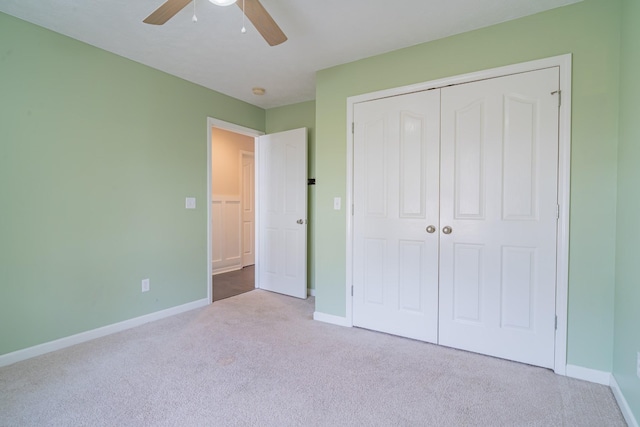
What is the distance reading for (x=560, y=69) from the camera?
2016 millimetres

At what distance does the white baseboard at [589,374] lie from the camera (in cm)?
190

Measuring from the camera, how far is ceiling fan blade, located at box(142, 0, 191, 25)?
1599 mm

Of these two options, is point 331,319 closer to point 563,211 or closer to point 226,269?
point 563,211

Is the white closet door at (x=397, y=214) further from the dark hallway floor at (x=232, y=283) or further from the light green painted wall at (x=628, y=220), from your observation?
the dark hallway floor at (x=232, y=283)

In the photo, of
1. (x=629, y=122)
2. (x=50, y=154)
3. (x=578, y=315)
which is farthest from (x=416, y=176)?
(x=50, y=154)

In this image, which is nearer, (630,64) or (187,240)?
(630,64)

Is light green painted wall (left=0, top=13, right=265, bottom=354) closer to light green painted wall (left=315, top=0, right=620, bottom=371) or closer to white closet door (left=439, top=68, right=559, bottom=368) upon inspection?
white closet door (left=439, top=68, right=559, bottom=368)

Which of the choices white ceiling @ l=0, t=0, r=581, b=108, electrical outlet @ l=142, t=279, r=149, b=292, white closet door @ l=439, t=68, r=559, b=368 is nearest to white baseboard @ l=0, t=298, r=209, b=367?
electrical outlet @ l=142, t=279, r=149, b=292

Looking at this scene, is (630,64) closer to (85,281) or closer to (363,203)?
(363,203)

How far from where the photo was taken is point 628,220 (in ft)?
5.46

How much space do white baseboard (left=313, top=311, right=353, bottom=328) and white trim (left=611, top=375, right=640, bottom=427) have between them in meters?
1.80

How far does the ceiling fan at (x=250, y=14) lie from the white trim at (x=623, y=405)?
9.11 feet

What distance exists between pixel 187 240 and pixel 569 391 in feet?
11.1

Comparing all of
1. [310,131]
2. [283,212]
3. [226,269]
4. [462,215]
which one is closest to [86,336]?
[283,212]
